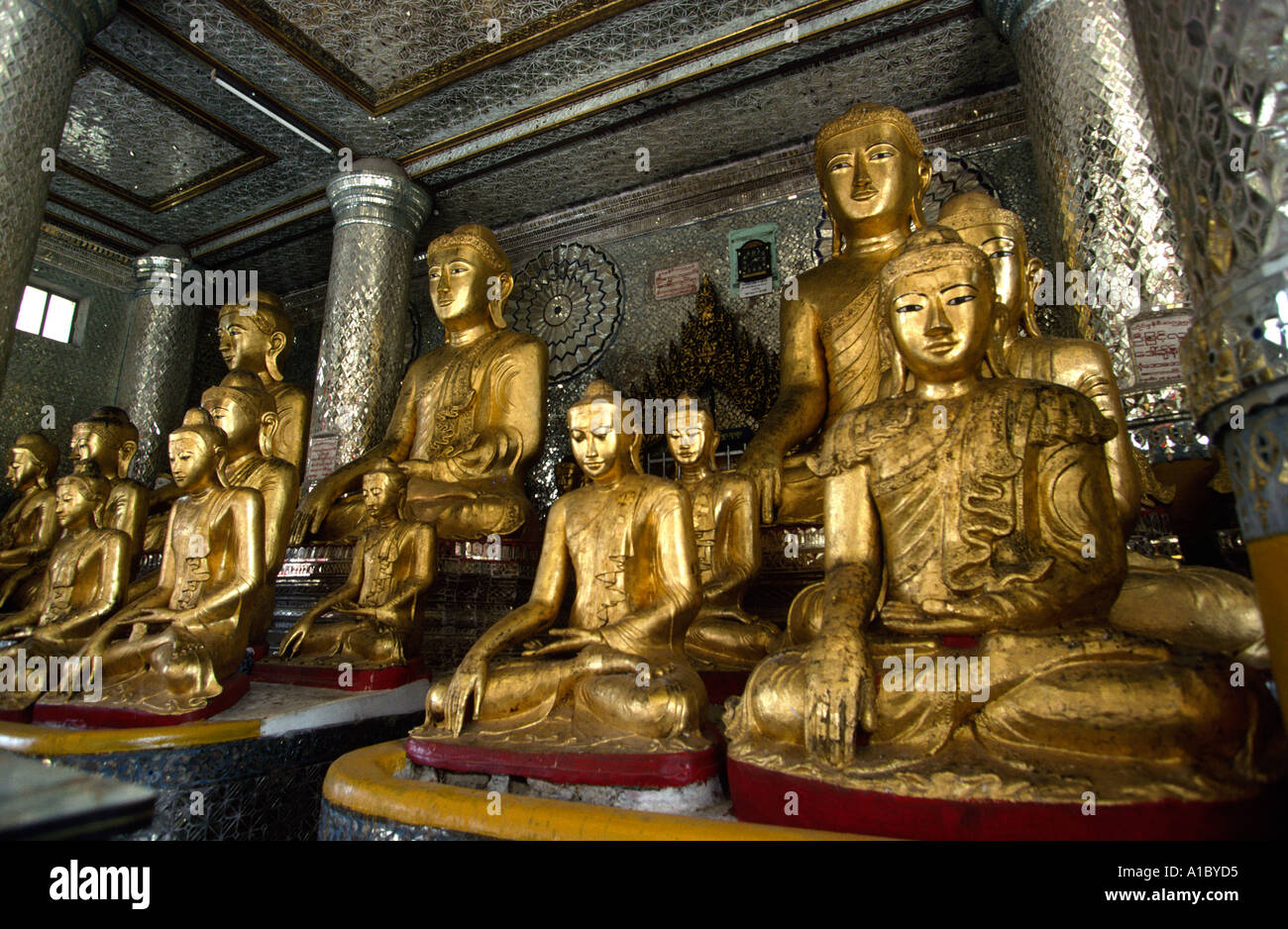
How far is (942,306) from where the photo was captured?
161cm

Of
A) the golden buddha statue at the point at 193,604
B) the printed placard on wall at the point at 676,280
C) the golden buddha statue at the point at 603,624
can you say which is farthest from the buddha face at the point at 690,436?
the printed placard on wall at the point at 676,280

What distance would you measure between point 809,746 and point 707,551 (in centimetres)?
148

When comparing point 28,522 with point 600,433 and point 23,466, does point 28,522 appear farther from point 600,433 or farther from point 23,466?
point 600,433

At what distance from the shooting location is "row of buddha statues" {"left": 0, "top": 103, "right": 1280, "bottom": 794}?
1.24 m

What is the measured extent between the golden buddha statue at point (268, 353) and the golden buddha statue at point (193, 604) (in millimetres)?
2248

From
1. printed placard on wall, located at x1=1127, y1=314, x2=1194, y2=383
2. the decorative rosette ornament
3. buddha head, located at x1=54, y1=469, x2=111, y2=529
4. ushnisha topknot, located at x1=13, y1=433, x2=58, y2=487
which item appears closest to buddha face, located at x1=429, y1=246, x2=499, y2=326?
the decorative rosette ornament

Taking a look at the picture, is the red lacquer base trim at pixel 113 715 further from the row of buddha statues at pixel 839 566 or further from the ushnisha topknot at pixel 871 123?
the ushnisha topknot at pixel 871 123

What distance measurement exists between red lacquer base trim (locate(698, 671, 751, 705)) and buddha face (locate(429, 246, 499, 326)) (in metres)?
3.12

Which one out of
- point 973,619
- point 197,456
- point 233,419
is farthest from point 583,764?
point 233,419

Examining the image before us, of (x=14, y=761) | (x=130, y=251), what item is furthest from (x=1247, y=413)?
(x=130, y=251)

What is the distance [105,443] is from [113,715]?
254cm

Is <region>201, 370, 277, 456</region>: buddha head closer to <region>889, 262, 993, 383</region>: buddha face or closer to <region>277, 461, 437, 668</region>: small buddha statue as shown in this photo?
<region>277, 461, 437, 668</region>: small buddha statue

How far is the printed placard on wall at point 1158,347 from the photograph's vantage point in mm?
2820
